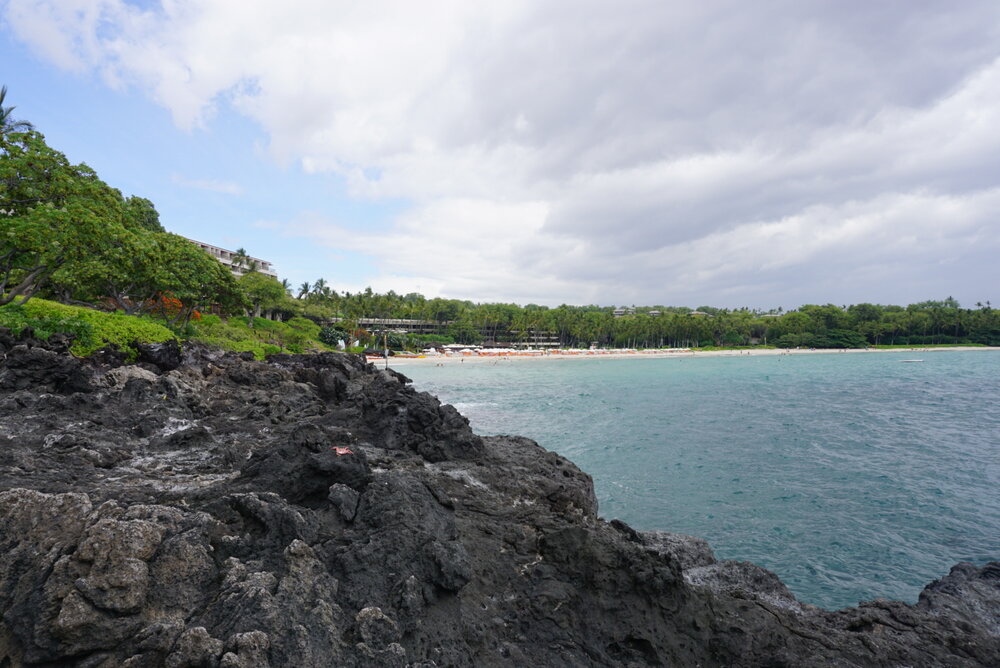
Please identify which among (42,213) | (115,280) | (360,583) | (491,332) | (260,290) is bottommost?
(360,583)

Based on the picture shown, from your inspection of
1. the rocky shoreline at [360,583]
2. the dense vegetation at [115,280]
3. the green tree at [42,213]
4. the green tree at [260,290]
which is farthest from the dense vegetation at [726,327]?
the rocky shoreline at [360,583]

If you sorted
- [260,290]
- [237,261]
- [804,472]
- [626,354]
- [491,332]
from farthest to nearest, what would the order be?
[491,332] → [626,354] → [237,261] → [260,290] → [804,472]

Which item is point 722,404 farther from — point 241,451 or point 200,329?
point 200,329

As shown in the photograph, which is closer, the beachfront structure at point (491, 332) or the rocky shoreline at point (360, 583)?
the rocky shoreline at point (360, 583)

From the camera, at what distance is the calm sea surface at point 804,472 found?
9805 millimetres

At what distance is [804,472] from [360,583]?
16.5 metres

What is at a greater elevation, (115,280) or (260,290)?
(260,290)

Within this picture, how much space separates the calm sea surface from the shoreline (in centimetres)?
3840

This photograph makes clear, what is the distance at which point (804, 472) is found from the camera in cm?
1577

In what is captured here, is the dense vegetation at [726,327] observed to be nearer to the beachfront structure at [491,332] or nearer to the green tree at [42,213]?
the beachfront structure at [491,332]

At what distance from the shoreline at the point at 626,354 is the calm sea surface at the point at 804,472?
3840cm

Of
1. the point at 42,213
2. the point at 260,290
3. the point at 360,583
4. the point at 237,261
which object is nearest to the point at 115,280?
the point at 42,213

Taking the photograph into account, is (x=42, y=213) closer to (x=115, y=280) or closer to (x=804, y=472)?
(x=115, y=280)

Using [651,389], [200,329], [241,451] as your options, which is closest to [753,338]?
[651,389]
